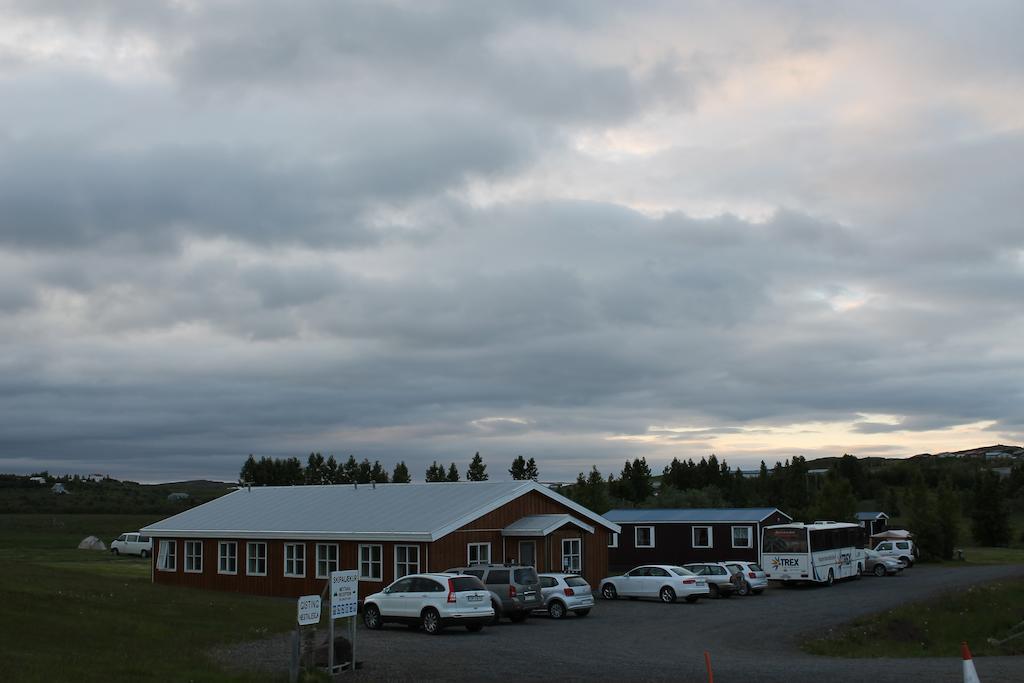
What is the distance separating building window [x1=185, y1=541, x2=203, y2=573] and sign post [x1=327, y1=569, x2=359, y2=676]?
30.6 metres

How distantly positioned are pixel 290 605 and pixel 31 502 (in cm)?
11530

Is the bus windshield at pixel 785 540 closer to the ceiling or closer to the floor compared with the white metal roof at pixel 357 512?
closer to the floor

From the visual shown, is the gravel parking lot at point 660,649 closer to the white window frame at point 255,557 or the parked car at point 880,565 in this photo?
the white window frame at point 255,557

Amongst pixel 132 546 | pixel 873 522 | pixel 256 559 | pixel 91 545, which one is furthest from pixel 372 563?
pixel 873 522

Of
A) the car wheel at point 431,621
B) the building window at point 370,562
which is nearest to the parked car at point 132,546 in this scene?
the building window at point 370,562

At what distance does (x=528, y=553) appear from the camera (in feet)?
139

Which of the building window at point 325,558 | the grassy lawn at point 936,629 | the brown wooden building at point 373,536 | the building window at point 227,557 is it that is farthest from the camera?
the building window at point 227,557

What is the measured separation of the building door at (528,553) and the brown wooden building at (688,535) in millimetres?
15571

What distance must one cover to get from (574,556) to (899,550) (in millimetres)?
29330

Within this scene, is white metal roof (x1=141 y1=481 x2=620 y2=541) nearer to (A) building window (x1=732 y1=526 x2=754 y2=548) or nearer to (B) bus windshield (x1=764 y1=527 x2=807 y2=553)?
(B) bus windshield (x1=764 y1=527 x2=807 y2=553)

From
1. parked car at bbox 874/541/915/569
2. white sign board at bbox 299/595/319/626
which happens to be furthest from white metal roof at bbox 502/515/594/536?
parked car at bbox 874/541/915/569

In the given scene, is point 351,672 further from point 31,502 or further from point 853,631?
point 31,502

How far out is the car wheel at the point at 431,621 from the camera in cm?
2873

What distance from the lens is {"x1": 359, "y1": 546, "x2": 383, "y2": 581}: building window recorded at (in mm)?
40469
